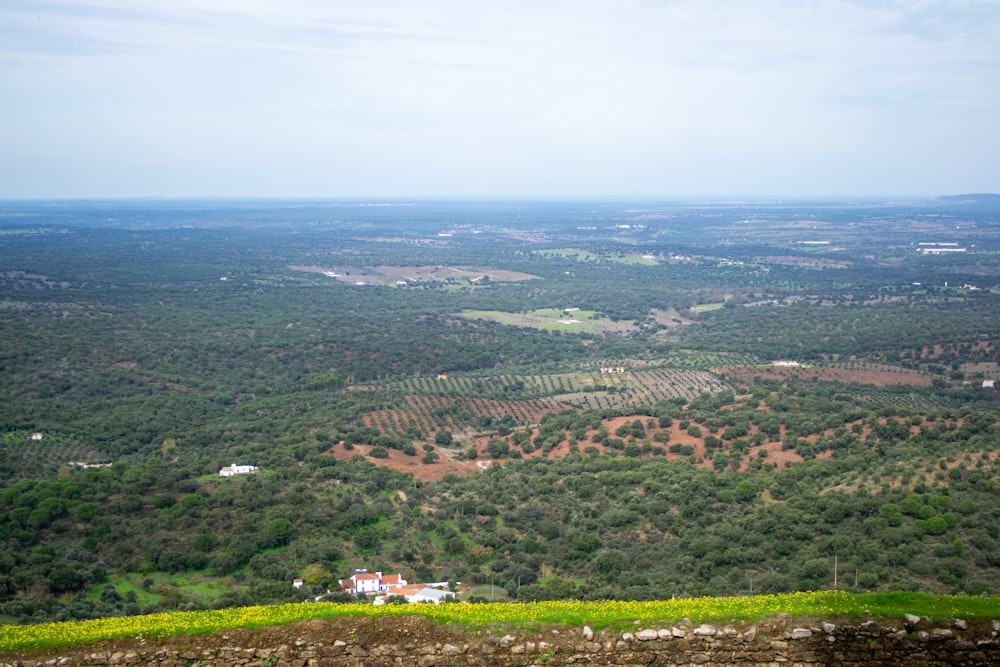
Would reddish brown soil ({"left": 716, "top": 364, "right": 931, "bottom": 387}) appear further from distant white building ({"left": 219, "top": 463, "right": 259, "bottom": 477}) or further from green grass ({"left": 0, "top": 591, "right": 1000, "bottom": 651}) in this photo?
green grass ({"left": 0, "top": 591, "right": 1000, "bottom": 651})

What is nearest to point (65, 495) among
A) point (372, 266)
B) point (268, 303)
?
point (268, 303)

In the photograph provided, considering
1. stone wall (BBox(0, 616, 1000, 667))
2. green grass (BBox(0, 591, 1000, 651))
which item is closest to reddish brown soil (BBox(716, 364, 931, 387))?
green grass (BBox(0, 591, 1000, 651))

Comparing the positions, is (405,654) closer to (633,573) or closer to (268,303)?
(633,573)

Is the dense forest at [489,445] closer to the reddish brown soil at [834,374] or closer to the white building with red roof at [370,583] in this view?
the reddish brown soil at [834,374]

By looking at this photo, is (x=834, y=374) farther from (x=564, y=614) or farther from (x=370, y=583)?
(x=564, y=614)

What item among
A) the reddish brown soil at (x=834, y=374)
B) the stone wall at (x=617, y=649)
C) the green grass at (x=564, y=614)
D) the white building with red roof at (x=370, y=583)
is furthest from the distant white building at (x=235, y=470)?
the reddish brown soil at (x=834, y=374)
